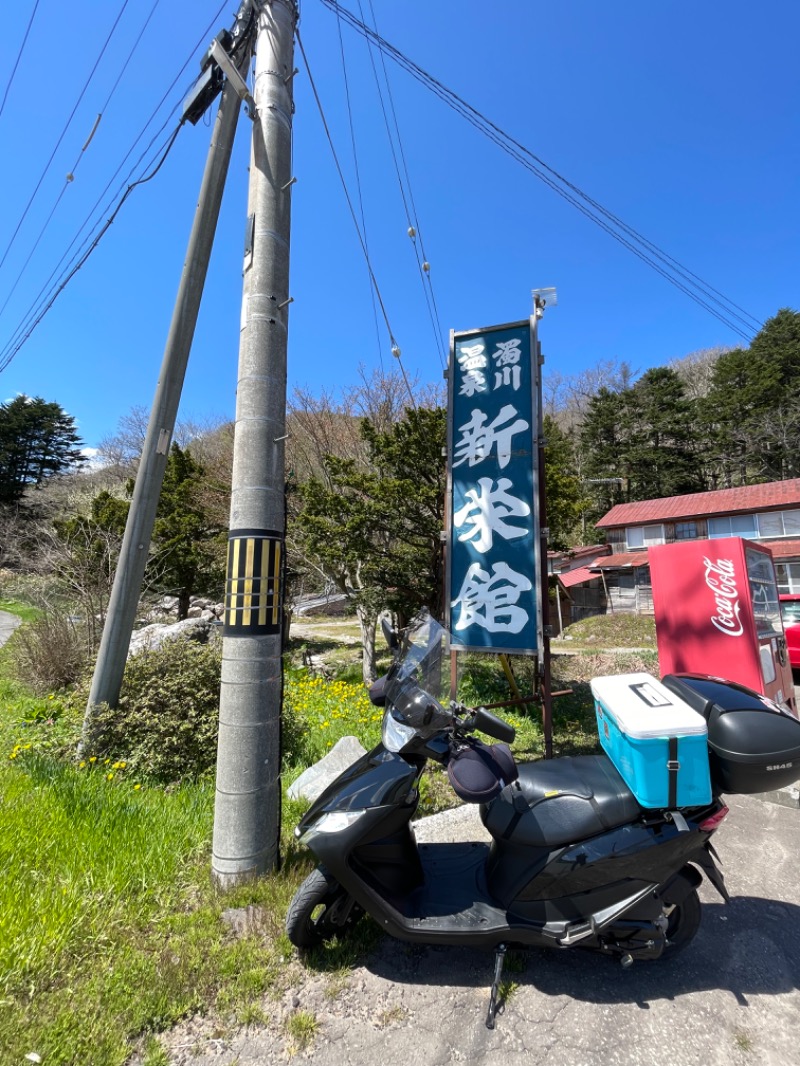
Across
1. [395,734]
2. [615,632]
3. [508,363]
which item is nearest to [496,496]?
[508,363]

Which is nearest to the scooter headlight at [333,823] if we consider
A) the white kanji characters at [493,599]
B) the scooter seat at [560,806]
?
the scooter seat at [560,806]

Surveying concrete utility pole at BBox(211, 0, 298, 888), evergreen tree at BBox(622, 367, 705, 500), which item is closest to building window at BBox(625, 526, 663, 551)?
evergreen tree at BBox(622, 367, 705, 500)

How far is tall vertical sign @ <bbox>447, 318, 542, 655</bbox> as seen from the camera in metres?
3.98

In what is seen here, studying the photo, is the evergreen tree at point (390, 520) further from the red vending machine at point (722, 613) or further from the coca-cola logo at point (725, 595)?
the coca-cola logo at point (725, 595)

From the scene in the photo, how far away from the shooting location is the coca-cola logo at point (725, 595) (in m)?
5.01

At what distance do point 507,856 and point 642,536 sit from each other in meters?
23.2

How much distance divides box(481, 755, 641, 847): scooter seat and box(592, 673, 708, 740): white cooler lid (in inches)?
11.5

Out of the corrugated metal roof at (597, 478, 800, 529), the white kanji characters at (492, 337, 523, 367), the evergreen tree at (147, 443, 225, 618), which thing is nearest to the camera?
the white kanji characters at (492, 337, 523, 367)

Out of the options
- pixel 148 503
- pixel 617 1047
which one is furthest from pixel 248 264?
pixel 617 1047

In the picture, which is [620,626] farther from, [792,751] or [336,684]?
[792,751]

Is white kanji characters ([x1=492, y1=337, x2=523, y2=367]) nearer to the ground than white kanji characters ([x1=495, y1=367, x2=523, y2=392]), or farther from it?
farther from it

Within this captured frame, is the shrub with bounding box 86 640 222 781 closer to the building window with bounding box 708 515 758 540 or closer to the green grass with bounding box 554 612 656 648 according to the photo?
the green grass with bounding box 554 612 656 648

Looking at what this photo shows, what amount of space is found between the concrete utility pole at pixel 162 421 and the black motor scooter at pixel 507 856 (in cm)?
278

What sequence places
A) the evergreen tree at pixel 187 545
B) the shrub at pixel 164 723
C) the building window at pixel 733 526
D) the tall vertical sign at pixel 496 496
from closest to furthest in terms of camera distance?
the shrub at pixel 164 723 < the tall vertical sign at pixel 496 496 < the evergreen tree at pixel 187 545 < the building window at pixel 733 526
